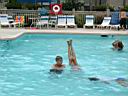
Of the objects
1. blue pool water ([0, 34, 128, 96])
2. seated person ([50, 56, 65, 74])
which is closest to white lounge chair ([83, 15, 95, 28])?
blue pool water ([0, 34, 128, 96])

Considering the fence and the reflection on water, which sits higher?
the fence

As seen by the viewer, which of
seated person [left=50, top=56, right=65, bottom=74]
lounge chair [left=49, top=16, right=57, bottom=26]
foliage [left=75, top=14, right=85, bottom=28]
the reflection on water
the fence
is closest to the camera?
seated person [left=50, top=56, right=65, bottom=74]

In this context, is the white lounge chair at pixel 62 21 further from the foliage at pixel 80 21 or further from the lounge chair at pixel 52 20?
the foliage at pixel 80 21

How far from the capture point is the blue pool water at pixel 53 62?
26.3 feet

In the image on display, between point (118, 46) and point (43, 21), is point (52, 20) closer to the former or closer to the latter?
point (43, 21)

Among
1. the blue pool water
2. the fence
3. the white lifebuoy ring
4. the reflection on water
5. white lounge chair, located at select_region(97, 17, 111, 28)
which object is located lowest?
the blue pool water

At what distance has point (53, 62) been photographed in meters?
11.5

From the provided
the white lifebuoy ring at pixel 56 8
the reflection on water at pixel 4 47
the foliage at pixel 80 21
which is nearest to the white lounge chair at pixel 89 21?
the foliage at pixel 80 21

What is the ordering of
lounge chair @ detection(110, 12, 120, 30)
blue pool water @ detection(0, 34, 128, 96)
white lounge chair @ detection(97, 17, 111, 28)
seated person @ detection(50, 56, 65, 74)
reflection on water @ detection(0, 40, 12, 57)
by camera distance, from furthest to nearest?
white lounge chair @ detection(97, 17, 111, 28) < lounge chair @ detection(110, 12, 120, 30) < reflection on water @ detection(0, 40, 12, 57) < seated person @ detection(50, 56, 65, 74) < blue pool water @ detection(0, 34, 128, 96)

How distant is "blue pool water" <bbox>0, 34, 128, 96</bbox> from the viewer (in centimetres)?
801

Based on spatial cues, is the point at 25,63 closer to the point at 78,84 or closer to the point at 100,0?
the point at 78,84

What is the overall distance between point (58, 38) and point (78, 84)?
356 inches

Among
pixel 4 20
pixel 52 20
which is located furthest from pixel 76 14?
pixel 4 20

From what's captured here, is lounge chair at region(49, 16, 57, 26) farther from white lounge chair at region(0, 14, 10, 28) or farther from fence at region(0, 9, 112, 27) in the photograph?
white lounge chair at region(0, 14, 10, 28)
